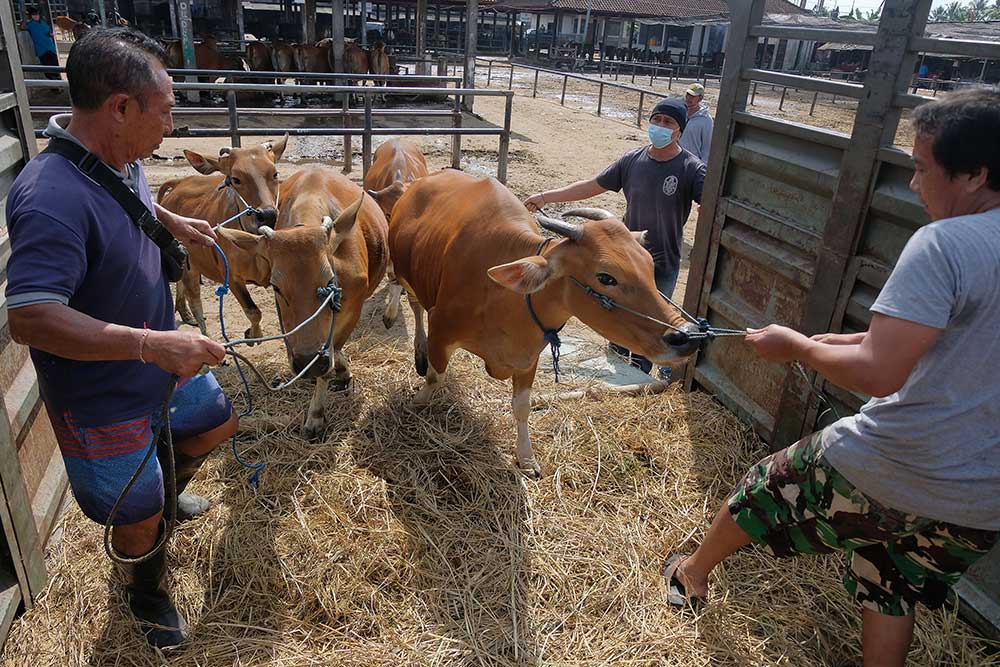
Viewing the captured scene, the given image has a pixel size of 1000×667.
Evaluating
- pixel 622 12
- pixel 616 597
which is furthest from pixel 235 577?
pixel 622 12

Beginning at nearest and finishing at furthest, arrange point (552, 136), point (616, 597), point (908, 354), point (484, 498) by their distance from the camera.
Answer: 1. point (908, 354)
2. point (616, 597)
3. point (484, 498)
4. point (552, 136)

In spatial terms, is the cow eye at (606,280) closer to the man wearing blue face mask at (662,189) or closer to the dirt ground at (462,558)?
the dirt ground at (462,558)

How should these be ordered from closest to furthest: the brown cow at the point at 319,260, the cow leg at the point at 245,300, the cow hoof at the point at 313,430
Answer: the brown cow at the point at 319,260
the cow hoof at the point at 313,430
the cow leg at the point at 245,300

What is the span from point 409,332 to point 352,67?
16.0m

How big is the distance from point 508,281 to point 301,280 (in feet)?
3.78

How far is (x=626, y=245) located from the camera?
3.26 metres

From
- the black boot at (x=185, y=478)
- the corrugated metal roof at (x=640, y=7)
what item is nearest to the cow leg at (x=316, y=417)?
the black boot at (x=185, y=478)

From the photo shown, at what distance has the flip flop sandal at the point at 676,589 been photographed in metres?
3.06

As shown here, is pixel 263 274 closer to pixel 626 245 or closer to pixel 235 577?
pixel 235 577

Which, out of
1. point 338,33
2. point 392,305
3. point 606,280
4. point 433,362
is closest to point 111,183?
point 606,280

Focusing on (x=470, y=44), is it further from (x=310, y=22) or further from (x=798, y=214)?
(x=798, y=214)

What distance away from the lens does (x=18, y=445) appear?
2955 millimetres

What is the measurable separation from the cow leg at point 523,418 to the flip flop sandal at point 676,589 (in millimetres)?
952

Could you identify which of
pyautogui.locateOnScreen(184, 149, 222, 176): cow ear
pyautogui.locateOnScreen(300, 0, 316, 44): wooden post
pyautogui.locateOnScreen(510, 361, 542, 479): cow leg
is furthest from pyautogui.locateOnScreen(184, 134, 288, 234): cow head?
pyautogui.locateOnScreen(300, 0, 316, 44): wooden post
